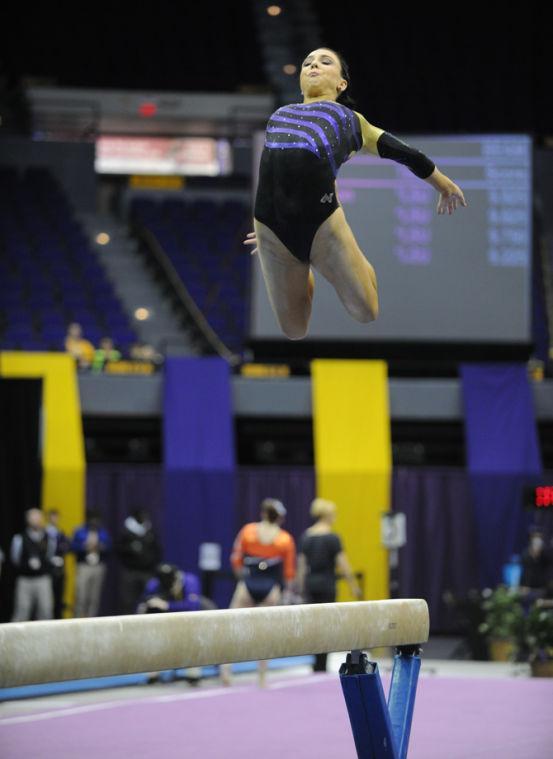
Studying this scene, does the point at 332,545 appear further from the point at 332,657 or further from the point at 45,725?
the point at 45,725

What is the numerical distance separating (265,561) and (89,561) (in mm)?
4304

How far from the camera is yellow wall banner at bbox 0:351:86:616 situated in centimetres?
1431

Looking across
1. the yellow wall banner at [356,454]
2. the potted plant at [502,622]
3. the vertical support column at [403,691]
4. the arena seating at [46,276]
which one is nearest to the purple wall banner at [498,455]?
the yellow wall banner at [356,454]

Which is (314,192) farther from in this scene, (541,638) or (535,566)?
(535,566)

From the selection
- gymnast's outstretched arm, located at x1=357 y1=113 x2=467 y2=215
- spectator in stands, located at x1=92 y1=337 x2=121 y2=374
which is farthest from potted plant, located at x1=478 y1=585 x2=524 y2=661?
gymnast's outstretched arm, located at x1=357 y1=113 x2=467 y2=215

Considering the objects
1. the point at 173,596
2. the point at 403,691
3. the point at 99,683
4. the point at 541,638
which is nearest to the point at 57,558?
the point at 99,683

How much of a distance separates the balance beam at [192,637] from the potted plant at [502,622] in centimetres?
645

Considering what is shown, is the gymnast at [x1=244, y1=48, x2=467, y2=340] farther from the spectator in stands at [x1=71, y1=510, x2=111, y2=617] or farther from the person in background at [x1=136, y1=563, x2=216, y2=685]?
the spectator in stands at [x1=71, y1=510, x2=111, y2=617]

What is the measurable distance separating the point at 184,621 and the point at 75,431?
1083 cm

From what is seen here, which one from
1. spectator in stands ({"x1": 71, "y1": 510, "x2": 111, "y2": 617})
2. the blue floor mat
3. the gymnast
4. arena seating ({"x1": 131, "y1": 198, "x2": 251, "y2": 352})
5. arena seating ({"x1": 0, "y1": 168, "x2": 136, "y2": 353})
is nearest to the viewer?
the gymnast

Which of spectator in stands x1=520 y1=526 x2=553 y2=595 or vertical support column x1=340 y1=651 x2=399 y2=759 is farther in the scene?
spectator in stands x1=520 y1=526 x2=553 y2=595

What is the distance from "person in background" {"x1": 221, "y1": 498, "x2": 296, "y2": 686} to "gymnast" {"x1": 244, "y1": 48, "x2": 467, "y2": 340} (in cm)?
514

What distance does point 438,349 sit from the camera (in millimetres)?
15188

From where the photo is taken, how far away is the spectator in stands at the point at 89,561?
43.3 feet
